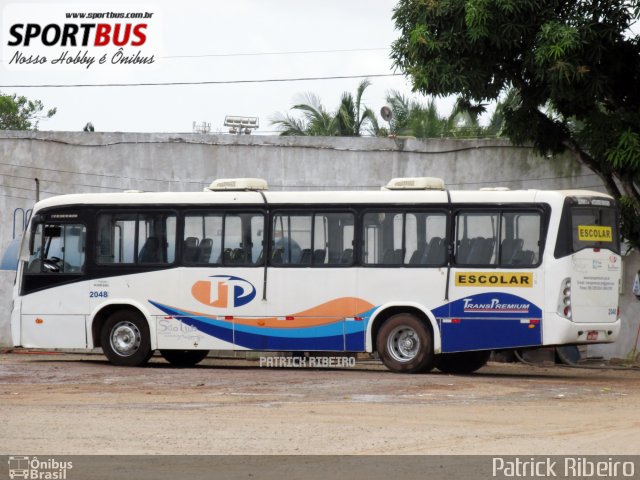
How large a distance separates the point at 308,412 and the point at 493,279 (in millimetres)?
6406

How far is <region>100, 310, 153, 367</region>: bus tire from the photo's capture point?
838 inches

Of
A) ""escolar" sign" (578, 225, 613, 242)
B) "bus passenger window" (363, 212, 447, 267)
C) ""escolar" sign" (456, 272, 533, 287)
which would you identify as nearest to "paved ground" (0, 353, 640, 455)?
""escolar" sign" (456, 272, 533, 287)

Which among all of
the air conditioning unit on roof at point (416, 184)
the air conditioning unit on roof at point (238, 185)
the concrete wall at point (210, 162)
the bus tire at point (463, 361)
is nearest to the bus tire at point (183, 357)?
the air conditioning unit on roof at point (238, 185)

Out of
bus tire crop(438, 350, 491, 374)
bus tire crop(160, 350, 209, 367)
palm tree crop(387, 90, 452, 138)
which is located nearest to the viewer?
bus tire crop(438, 350, 491, 374)

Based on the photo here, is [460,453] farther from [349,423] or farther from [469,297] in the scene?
[469,297]

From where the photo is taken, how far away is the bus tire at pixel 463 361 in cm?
2095

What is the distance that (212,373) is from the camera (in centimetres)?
2014

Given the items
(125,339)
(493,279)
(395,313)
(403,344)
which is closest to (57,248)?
(125,339)

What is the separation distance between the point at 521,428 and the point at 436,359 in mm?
8314

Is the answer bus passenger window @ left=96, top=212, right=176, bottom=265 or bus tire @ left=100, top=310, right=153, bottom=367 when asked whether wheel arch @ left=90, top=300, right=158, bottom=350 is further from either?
bus passenger window @ left=96, top=212, right=176, bottom=265

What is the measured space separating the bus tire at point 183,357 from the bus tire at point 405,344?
4.06m

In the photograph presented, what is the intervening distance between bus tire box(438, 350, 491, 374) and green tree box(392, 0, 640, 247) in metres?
4.38
